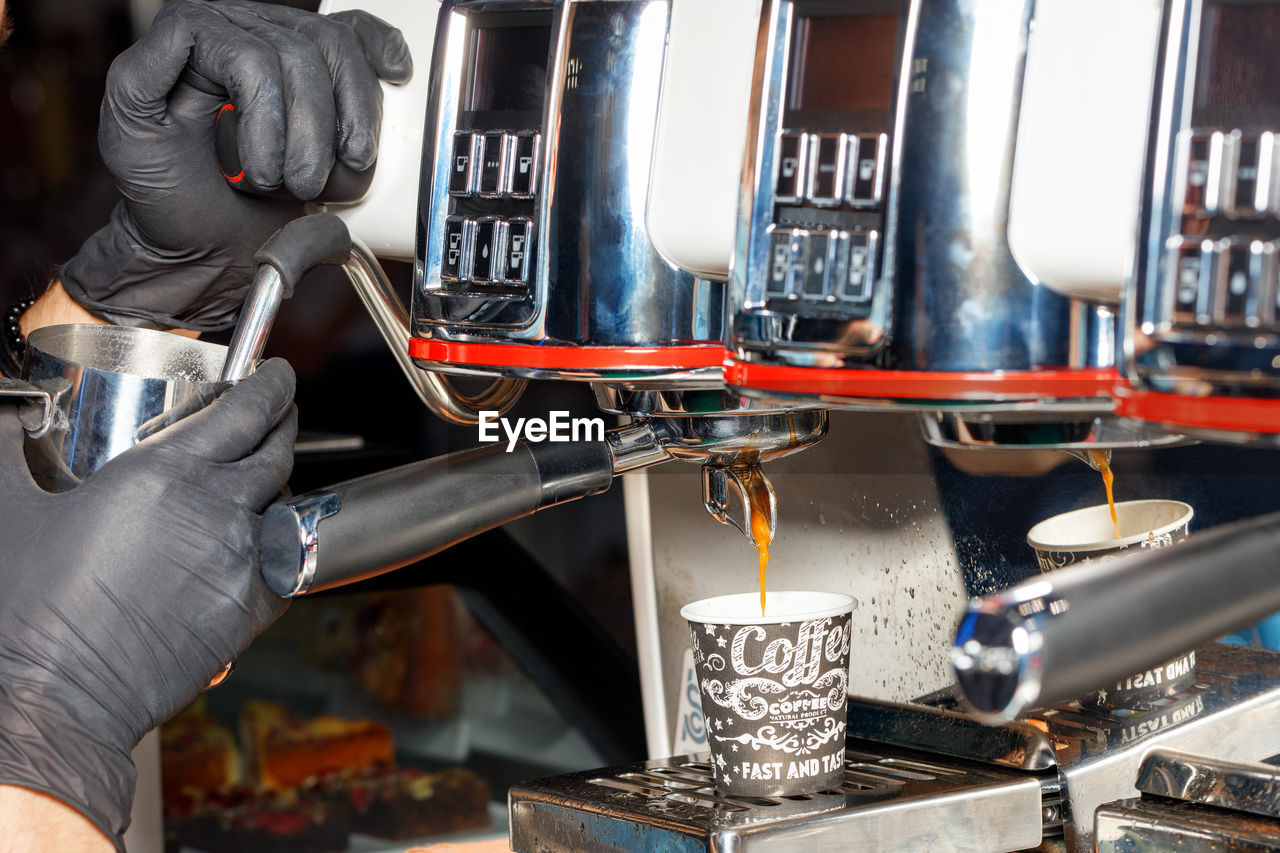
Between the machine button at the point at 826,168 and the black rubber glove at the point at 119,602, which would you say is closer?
the machine button at the point at 826,168

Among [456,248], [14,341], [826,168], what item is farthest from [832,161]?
[14,341]

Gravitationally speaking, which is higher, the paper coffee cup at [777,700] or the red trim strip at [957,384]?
the red trim strip at [957,384]

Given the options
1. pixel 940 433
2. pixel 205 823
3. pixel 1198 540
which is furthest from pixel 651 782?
pixel 205 823

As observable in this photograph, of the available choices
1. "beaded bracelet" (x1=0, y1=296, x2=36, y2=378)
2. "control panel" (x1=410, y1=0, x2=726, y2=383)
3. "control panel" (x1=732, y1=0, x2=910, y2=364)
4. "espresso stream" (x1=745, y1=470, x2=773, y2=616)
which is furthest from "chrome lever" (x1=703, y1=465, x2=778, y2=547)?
"beaded bracelet" (x1=0, y1=296, x2=36, y2=378)

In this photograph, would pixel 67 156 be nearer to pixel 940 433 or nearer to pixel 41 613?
pixel 41 613

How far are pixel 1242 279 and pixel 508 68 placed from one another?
0.39 meters

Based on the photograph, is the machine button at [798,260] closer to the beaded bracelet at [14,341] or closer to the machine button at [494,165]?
the machine button at [494,165]

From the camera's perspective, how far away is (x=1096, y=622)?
34cm

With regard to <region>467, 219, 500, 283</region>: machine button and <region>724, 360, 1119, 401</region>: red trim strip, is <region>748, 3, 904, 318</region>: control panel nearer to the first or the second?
<region>724, 360, 1119, 401</region>: red trim strip

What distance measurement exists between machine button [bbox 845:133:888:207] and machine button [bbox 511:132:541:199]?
20cm

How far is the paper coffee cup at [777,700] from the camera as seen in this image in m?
0.64

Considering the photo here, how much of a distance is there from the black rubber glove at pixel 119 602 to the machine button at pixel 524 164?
0.70ft

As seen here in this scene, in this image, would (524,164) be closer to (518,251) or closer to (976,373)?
(518,251)

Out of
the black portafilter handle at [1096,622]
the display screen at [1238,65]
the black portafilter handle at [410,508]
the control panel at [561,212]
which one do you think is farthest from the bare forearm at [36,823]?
the display screen at [1238,65]
